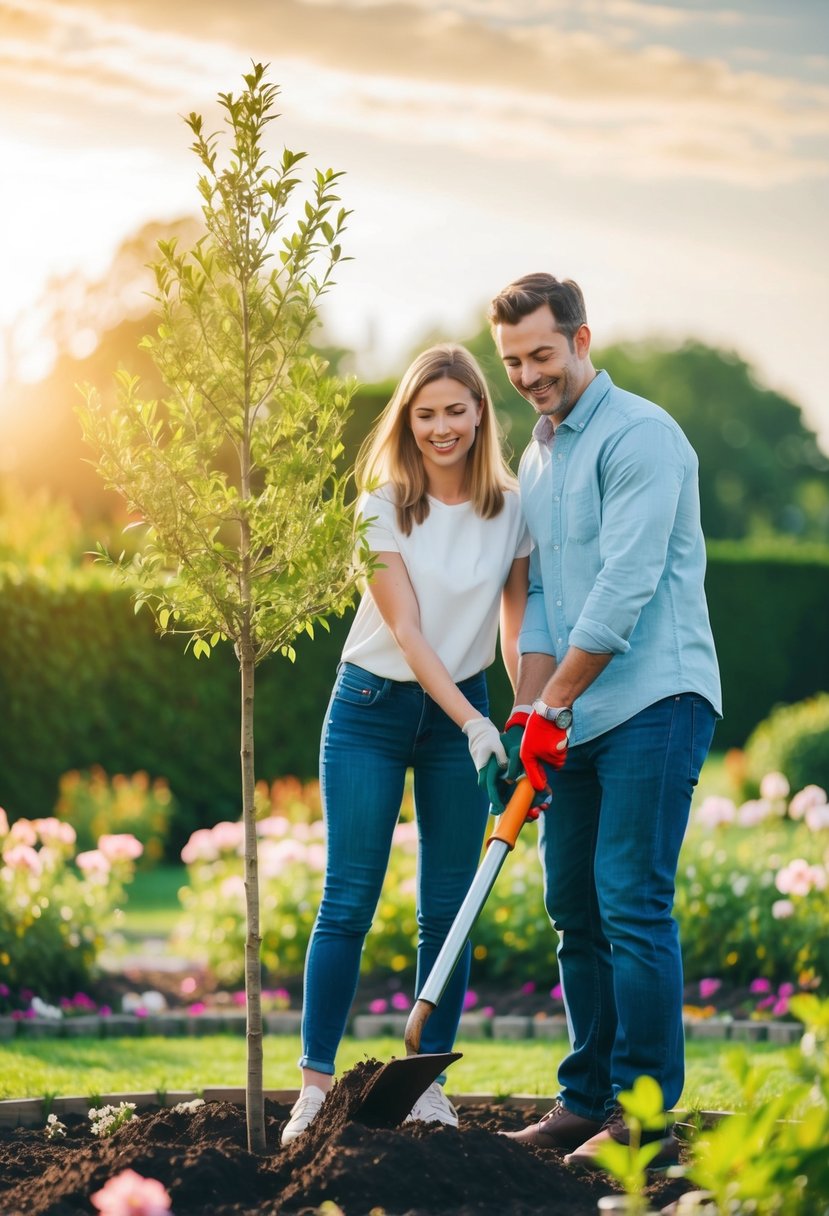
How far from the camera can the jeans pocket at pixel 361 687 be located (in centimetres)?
351

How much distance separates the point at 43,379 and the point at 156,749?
10044 millimetres

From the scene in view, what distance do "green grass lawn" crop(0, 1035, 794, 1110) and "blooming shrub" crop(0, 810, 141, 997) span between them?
0.54 metres

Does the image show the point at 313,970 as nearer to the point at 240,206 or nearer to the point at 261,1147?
the point at 261,1147

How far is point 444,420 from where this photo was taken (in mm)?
3520

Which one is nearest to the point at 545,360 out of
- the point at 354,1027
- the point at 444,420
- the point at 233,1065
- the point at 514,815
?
the point at 444,420

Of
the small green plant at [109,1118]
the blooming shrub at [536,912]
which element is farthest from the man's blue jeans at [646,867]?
the blooming shrub at [536,912]

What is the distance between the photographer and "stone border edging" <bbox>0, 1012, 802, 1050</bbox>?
206 inches

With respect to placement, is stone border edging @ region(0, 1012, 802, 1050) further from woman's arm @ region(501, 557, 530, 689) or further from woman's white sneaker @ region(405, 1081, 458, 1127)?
woman's arm @ region(501, 557, 530, 689)

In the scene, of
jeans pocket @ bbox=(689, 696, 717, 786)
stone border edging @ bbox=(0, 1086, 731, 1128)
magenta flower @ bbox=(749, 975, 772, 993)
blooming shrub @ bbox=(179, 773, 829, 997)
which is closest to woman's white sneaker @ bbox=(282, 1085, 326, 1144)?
stone border edging @ bbox=(0, 1086, 731, 1128)

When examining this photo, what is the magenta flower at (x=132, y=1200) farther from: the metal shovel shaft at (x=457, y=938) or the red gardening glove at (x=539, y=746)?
the red gardening glove at (x=539, y=746)

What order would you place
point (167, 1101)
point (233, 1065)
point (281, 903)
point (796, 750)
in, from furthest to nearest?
point (796, 750)
point (281, 903)
point (233, 1065)
point (167, 1101)

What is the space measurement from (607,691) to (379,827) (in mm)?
665

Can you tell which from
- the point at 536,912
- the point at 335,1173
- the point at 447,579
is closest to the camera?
the point at 335,1173

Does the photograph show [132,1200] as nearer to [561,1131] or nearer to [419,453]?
[561,1131]
